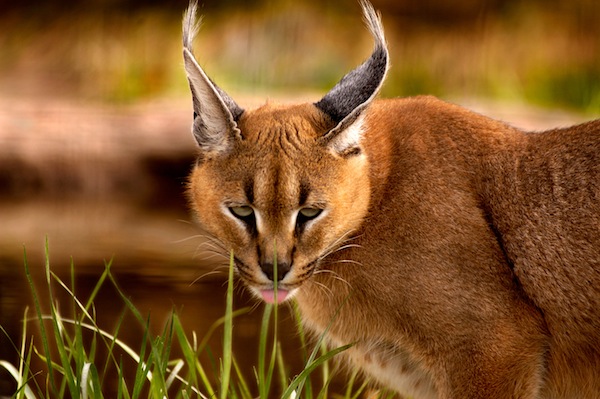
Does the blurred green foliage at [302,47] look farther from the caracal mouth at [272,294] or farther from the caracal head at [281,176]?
the caracal mouth at [272,294]

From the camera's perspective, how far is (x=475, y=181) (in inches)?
184

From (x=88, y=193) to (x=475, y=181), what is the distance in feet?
28.8

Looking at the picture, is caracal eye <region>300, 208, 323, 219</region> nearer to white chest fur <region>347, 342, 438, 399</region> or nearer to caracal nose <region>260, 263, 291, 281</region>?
caracal nose <region>260, 263, 291, 281</region>

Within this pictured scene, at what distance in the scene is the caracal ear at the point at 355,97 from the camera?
443cm

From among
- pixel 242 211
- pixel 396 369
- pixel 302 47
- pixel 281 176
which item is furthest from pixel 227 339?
pixel 302 47

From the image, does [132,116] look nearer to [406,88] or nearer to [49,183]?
[49,183]

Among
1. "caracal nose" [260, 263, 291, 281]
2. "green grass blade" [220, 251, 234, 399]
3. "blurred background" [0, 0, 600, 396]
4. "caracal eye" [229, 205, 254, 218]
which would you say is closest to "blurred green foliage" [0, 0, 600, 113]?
"blurred background" [0, 0, 600, 396]

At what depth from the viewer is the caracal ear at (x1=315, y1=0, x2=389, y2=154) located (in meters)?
4.43

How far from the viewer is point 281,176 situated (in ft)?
14.1

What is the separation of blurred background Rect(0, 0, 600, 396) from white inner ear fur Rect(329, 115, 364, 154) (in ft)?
14.6

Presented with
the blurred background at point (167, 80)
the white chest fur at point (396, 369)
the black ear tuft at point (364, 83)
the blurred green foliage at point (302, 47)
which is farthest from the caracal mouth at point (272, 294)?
the blurred green foliage at point (302, 47)

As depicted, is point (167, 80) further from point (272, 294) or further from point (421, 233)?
point (272, 294)

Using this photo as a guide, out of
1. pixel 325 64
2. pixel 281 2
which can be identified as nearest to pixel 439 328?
pixel 325 64

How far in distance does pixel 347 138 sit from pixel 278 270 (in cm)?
62
